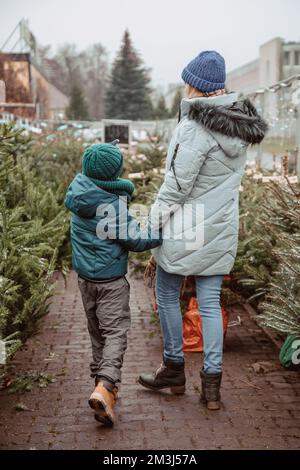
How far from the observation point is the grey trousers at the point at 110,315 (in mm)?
4031

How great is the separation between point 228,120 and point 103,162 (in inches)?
31.6

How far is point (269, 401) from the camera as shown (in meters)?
4.35

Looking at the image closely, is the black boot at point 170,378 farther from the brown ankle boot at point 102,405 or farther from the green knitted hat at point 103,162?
the green knitted hat at point 103,162

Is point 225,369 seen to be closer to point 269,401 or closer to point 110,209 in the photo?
point 269,401

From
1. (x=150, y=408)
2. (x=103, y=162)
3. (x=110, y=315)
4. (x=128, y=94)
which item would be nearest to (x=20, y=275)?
(x=110, y=315)

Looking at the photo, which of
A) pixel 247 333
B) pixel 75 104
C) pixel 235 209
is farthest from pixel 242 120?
pixel 75 104

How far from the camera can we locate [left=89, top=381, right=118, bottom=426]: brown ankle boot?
379 cm

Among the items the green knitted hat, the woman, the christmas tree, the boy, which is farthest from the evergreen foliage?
the christmas tree

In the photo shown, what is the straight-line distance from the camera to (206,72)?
4.00 meters

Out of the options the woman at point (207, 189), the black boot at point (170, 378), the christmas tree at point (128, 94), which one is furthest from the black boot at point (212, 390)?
the christmas tree at point (128, 94)

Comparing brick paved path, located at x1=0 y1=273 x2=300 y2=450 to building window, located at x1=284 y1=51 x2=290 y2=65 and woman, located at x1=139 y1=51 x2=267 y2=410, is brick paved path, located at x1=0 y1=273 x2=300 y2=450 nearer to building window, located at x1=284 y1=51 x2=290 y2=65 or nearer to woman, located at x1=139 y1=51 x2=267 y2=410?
woman, located at x1=139 y1=51 x2=267 y2=410

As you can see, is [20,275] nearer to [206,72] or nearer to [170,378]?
[170,378]

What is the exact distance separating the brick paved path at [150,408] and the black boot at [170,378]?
0.06 m
